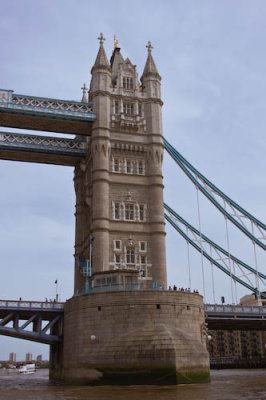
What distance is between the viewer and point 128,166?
52281 millimetres

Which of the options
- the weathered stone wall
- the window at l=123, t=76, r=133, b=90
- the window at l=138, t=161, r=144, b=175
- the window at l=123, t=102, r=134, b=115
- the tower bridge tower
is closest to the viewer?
the weathered stone wall

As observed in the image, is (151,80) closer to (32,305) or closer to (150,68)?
(150,68)

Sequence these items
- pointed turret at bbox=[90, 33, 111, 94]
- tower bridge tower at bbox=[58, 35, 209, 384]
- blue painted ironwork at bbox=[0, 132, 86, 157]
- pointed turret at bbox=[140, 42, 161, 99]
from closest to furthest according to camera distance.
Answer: tower bridge tower at bbox=[58, 35, 209, 384] < pointed turret at bbox=[90, 33, 111, 94] < pointed turret at bbox=[140, 42, 161, 99] < blue painted ironwork at bbox=[0, 132, 86, 157]

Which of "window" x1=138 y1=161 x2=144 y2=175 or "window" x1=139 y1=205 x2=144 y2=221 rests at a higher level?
"window" x1=138 y1=161 x2=144 y2=175

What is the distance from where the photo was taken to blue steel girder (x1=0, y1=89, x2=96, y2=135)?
50.9 m

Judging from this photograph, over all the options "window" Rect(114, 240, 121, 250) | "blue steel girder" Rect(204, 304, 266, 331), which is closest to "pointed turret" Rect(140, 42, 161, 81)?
"window" Rect(114, 240, 121, 250)

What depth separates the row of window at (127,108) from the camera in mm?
53562

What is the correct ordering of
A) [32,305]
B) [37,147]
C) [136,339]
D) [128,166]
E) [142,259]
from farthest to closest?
[37,147]
[128,166]
[142,259]
[32,305]
[136,339]

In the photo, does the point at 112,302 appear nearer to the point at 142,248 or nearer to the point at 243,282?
the point at 142,248

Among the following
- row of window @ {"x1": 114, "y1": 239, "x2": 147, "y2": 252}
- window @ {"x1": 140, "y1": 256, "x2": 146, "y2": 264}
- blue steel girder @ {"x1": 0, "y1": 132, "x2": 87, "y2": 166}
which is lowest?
window @ {"x1": 140, "y1": 256, "x2": 146, "y2": 264}

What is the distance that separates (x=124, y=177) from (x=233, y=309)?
59.4ft

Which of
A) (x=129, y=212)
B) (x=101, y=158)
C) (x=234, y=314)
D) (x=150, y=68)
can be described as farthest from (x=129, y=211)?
(x=150, y=68)

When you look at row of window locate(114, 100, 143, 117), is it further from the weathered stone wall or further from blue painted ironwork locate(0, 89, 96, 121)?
the weathered stone wall

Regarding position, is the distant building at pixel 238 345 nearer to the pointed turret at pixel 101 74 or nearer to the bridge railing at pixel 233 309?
the bridge railing at pixel 233 309
